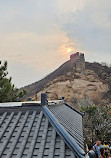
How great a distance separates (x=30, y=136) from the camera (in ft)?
14.5

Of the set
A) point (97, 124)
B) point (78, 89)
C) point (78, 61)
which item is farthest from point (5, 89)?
point (78, 61)

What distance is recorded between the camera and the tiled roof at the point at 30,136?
3.81 meters

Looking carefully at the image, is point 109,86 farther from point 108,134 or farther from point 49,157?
point 49,157

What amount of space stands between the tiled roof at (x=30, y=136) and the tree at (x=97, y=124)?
1596 centimetres

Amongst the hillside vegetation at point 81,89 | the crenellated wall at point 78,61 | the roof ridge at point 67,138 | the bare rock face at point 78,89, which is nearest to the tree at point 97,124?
the roof ridge at point 67,138

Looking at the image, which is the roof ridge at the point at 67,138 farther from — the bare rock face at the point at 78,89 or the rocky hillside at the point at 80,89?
the bare rock face at the point at 78,89

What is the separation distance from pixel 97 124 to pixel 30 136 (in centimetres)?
1796

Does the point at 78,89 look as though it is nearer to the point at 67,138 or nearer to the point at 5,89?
the point at 5,89

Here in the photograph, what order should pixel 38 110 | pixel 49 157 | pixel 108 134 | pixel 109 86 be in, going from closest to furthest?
pixel 49 157 < pixel 38 110 < pixel 108 134 < pixel 109 86

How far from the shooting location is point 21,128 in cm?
472

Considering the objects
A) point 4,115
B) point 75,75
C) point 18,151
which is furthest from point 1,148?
point 75,75

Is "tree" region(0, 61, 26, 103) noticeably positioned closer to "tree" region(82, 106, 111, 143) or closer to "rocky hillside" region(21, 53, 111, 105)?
"tree" region(82, 106, 111, 143)

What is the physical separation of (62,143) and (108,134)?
1752cm

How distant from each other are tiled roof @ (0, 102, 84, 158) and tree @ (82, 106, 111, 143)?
1596 cm
